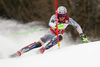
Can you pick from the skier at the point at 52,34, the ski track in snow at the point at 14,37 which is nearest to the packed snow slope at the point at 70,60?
the skier at the point at 52,34

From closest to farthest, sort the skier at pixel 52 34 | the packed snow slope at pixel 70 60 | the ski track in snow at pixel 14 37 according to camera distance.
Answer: the packed snow slope at pixel 70 60, the skier at pixel 52 34, the ski track in snow at pixel 14 37

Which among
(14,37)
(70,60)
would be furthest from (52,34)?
(14,37)

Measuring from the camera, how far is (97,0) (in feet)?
30.0

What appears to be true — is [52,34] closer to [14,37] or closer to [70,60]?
[70,60]

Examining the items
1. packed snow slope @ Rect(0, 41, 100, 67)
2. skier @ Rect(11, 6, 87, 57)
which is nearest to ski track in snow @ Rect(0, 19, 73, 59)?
skier @ Rect(11, 6, 87, 57)

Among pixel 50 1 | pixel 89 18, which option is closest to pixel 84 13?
pixel 89 18

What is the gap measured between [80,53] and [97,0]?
725cm

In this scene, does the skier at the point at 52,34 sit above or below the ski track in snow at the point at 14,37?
above

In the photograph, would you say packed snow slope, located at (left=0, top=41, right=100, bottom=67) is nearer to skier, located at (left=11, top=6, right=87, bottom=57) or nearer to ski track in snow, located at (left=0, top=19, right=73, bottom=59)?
skier, located at (left=11, top=6, right=87, bottom=57)

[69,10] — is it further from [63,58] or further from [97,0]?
[63,58]

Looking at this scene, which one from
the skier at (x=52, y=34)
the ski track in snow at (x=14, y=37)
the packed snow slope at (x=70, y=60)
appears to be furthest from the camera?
the ski track in snow at (x=14, y=37)

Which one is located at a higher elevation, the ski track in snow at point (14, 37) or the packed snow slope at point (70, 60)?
the packed snow slope at point (70, 60)

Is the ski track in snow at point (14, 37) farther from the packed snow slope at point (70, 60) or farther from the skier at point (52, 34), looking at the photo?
the packed snow slope at point (70, 60)

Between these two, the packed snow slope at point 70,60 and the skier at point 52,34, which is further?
the skier at point 52,34
